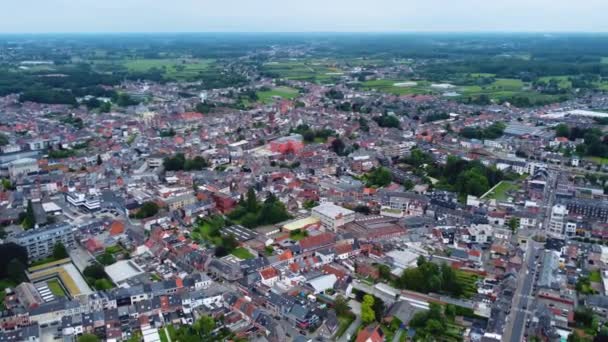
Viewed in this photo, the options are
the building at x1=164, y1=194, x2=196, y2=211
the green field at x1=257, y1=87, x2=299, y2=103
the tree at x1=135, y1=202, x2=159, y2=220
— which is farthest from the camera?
the green field at x1=257, y1=87, x2=299, y2=103

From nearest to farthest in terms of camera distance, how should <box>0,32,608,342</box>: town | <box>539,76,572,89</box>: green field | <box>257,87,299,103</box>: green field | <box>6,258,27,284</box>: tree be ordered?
<box>0,32,608,342</box>: town < <box>6,258,27,284</box>: tree < <box>257,87,299,103</box>: green field < <box>539,76,572,89</box>: green field

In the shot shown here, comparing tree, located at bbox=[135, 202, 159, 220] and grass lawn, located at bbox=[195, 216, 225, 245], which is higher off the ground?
tree, located at bbox=[135, 202, 159, 220]

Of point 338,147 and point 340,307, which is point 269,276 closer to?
point 340,307

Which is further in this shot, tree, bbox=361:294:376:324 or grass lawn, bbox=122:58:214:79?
grass lawn, bbox=122:58:214:79

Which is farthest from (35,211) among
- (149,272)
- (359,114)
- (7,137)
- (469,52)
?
(469,52)

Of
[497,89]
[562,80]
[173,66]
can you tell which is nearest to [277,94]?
[497,89]

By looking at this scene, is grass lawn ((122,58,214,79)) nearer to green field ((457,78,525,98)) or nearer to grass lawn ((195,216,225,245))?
green field ((457,78,525,98))

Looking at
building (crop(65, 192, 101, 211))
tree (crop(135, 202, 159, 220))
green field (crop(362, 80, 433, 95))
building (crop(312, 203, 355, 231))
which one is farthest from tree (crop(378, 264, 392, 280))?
green field (crop(362, 80, 433, 95))

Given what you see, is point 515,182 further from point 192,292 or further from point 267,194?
point 192,292
